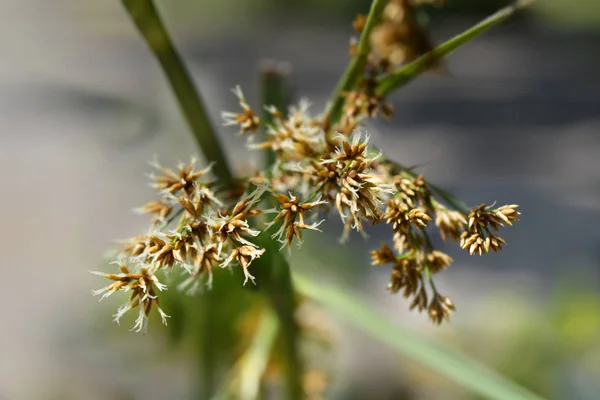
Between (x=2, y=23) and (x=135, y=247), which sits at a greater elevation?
(x=2, y=23)

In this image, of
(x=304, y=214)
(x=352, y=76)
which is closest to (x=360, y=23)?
(x=352, y=76)

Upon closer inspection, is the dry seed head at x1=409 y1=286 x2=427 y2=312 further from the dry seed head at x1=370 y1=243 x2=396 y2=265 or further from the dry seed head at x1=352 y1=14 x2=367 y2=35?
the dry seed head at x1=352 y1=14 x2=367 y2=35

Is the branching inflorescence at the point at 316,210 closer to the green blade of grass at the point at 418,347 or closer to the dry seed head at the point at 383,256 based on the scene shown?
the dry seed head at the point at 383,256

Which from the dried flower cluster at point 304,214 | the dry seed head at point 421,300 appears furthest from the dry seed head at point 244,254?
the dry seed head at point 421,300

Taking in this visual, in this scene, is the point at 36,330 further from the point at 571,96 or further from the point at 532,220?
the point at 571,96

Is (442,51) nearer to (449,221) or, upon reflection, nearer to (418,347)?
(449,221)

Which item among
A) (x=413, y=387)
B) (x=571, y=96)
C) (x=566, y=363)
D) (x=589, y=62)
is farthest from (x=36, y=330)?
(x=589, y=62)
